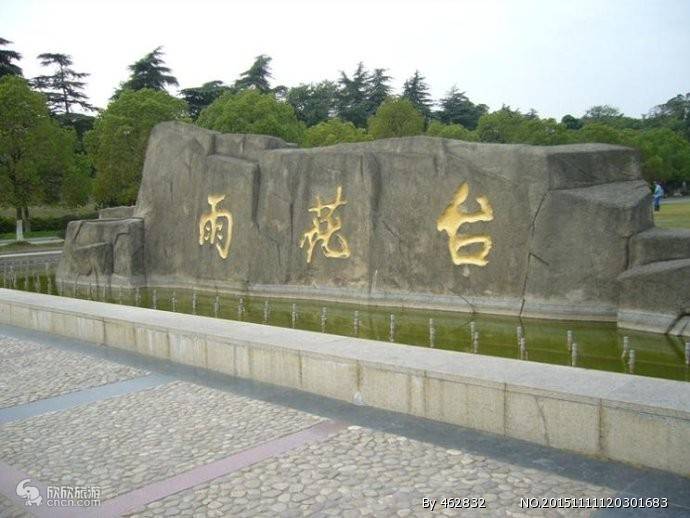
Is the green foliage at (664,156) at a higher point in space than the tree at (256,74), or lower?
lower

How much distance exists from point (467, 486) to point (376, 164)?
7.80m

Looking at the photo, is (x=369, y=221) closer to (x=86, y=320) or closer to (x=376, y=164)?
(x=376, y=164)

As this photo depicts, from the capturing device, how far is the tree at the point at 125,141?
2397cm

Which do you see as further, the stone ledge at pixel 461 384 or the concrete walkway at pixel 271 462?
the stone ledge at pixel 461 384

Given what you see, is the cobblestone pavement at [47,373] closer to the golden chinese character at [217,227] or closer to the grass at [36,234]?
the golden chinese character at [217,227]

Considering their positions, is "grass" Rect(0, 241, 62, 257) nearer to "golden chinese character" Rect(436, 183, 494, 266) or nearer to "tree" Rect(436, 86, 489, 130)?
"golden chinese character" Rect(436, 183, 494, 266)

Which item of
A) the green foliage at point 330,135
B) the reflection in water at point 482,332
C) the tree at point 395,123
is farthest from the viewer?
the green foliage at point 330,135

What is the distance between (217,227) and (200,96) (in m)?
25.5

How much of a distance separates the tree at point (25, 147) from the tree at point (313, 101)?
19.3m

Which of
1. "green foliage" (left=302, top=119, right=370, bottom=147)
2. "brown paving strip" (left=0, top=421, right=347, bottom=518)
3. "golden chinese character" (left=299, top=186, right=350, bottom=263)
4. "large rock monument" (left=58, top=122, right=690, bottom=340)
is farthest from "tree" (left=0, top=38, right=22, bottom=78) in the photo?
"brown paving strip" (left=0, top=421, right=347, bottom=518)

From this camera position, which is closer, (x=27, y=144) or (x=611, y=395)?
(x=611, y=395)

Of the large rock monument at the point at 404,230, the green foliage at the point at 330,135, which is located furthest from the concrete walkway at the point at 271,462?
the green foliage at the point at 330,135

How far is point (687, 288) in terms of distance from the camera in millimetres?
7707

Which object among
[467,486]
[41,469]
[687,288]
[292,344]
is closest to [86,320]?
[292,344]
